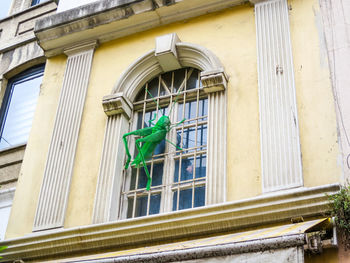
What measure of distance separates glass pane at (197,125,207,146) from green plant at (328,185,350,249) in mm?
2567

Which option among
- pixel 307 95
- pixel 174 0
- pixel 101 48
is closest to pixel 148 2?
pixel 174 0

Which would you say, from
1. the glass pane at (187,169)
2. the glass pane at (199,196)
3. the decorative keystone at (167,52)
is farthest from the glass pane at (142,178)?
the decorative keystone at (167,52)

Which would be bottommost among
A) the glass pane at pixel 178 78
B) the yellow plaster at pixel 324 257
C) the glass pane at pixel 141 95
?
the yellow plaster at pixel 324 257

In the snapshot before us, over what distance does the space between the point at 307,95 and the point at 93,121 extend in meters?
3.61

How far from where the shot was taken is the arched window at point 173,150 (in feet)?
29.1

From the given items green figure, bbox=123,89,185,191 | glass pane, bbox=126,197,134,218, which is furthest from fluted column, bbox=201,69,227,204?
glass pane, bbox=126,197,134,218

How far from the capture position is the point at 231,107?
29.4 ft

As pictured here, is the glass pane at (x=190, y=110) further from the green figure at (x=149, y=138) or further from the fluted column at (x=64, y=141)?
the fluted column at (x=64, y=141)

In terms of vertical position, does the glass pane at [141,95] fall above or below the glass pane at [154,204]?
above

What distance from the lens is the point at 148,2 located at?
413 inches

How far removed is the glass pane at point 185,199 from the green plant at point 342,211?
89.4 inches

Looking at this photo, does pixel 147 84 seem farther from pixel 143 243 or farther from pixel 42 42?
pixel 143 243

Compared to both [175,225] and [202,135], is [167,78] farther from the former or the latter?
[175,225]

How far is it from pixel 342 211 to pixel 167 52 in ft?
13.9
